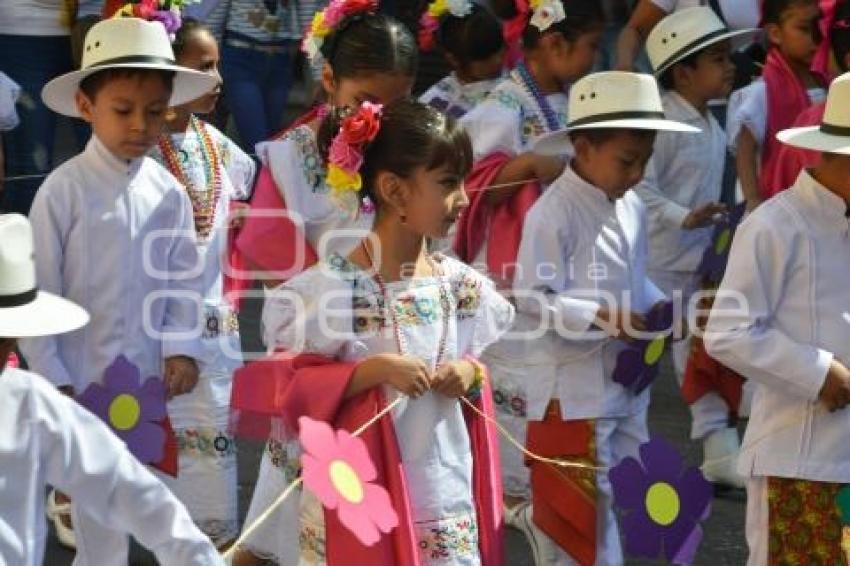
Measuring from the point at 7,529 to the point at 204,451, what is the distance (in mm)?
2432

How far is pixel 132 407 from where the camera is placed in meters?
5.08

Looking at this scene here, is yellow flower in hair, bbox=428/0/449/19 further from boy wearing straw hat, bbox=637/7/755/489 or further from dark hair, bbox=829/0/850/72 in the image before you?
dark hair, bbox=829/0/850/72

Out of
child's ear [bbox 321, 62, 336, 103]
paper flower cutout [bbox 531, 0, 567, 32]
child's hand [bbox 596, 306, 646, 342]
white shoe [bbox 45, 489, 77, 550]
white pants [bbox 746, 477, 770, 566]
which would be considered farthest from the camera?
paper flower cutout [bbox 531, 0, 567, 32]

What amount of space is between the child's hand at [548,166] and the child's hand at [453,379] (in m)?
1.70

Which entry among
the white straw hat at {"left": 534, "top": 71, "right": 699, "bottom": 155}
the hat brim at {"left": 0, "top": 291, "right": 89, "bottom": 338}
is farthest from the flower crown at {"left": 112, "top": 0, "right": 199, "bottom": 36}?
the hat brim at {"left": 0, "top": 291, "right": 89, "bottom": 338}

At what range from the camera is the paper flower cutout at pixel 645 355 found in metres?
5.53

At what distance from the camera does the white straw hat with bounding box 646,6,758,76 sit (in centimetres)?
695

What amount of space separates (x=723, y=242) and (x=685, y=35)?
2.92 feet

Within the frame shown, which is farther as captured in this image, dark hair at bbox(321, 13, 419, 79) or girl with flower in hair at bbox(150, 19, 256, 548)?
girl with flower in hair at bbox(150, 19, 256, 548)

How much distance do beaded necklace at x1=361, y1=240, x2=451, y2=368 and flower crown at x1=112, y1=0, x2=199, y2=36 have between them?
1.67 m

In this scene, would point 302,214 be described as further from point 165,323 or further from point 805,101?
point 805,101

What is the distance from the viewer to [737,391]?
669cm

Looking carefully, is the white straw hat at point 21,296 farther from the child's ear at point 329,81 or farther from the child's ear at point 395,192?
the child's ear at point 329,81

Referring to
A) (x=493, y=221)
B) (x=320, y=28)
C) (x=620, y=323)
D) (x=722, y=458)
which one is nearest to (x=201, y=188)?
(x=320, y=28)
